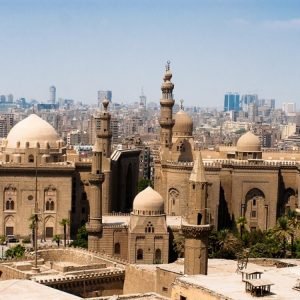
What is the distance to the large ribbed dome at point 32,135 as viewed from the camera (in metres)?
55.7

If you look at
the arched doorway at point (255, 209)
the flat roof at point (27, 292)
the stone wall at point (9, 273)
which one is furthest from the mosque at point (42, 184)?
the flat roof at point (27, 292)

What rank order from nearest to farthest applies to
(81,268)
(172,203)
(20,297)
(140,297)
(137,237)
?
(20,297) → (140,297) → (81,268) → (137,237) → (172,203)

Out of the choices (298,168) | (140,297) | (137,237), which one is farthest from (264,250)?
(140,297)

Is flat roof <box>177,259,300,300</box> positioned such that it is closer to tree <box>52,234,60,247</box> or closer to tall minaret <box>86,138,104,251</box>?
tall minaret <box>86,138,104,251</box>

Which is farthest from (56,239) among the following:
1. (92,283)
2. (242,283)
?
(242,283)

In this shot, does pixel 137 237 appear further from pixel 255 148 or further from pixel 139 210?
pixel 255 148

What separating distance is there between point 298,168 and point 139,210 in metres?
13.8

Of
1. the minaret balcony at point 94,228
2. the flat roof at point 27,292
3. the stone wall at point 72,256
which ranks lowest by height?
the stone wall at point 72,256

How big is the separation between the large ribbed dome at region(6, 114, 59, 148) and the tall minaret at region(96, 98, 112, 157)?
359 centimetres

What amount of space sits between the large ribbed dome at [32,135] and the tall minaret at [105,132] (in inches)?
141

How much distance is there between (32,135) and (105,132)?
4.97m

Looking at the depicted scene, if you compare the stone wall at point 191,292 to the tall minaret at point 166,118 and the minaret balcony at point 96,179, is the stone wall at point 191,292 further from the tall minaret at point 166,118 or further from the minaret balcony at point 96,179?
the tall minaret at point 166,118

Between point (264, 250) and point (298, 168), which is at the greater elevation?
point (298, 168)

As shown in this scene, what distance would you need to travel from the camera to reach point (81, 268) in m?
37.5
